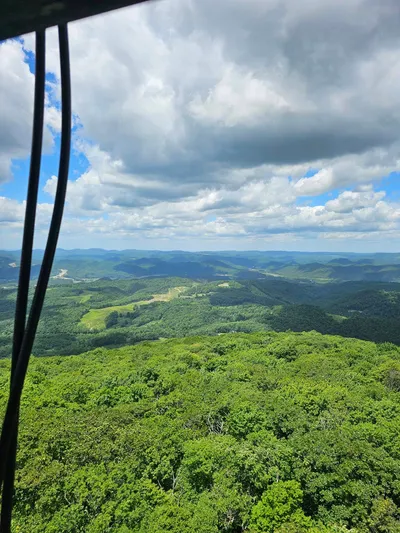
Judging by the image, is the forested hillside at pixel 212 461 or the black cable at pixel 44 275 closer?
the black cable at pixel 44 275

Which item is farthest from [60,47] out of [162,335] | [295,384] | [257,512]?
[162,335]

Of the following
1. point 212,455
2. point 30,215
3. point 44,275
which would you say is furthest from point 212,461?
point 30,215

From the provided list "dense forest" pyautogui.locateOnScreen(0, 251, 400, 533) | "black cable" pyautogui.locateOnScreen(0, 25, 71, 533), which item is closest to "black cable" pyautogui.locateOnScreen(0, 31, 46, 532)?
"black cable" pyautogui.locateOnScreen(0, 25, 71, 533)

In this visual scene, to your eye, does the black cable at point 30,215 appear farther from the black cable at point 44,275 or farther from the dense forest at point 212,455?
the dense forest at point 212,455

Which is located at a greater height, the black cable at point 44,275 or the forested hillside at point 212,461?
the black cable at point 44,275

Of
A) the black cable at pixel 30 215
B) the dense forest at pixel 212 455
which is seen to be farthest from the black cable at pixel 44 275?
the dense forest at pixel 212 455

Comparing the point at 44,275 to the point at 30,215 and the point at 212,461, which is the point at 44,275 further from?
the point at 212,461
